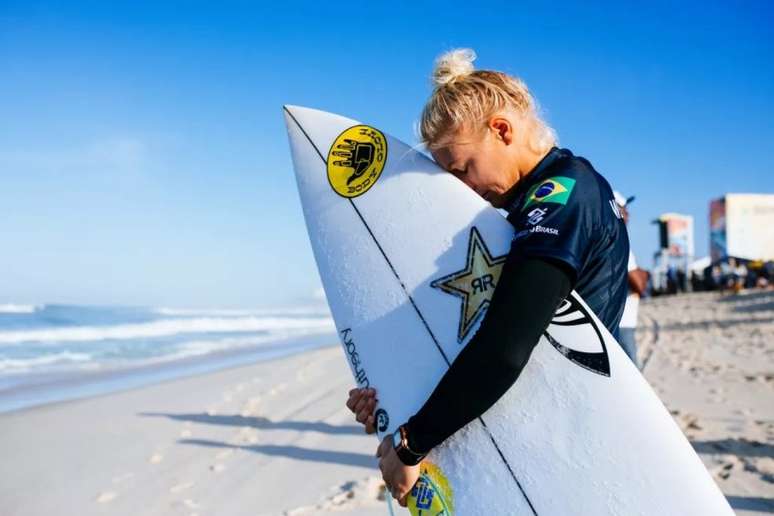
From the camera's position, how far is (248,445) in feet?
15.9

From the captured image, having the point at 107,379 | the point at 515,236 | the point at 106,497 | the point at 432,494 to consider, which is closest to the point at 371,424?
the point at 432,494

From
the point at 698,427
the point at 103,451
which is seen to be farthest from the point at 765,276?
the point at 103,451

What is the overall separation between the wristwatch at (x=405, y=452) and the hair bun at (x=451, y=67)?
868 mm

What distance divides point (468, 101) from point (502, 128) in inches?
4.3

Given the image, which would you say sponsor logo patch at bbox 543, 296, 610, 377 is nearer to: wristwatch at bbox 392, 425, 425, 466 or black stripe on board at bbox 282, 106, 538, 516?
black stripe on board at bbox 282, 106, 538, 516

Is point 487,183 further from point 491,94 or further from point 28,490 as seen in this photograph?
point 28,490

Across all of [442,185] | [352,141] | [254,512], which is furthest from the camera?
[254,512]

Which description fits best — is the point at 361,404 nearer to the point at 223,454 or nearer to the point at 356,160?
the point at 356,160

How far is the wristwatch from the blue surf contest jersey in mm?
489

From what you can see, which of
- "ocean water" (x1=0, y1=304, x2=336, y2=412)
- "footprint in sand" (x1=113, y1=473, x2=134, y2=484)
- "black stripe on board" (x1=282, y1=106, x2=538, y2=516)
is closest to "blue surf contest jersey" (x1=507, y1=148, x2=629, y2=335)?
"black stripe on board" (x1=282, y1=106, x2=538, y2=516)

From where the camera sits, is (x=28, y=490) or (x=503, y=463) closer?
(x=503, y=463)

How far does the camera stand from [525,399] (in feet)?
4.78

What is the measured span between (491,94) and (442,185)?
382 millimetres

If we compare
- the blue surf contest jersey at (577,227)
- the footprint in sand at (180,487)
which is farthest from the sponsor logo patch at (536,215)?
the footprint in sand at (180,487)
